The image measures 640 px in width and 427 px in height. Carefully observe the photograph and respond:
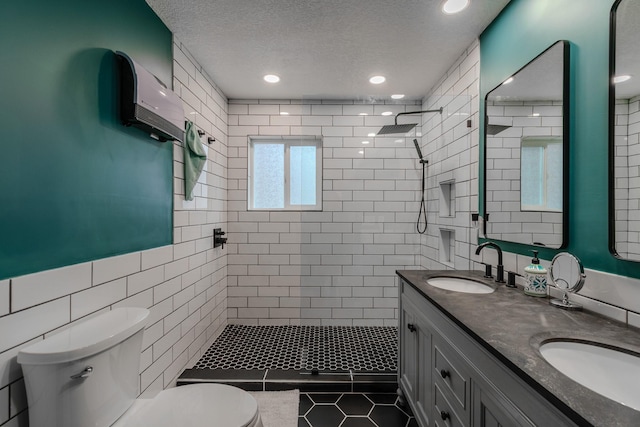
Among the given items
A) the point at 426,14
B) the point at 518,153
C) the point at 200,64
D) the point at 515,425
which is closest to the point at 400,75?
the point at 426,14

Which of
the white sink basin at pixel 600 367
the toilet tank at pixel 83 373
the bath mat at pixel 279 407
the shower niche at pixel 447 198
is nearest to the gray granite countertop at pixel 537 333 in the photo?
the white sink basin at pixel 600 367

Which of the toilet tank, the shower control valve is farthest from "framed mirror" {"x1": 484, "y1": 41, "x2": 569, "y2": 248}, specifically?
the shower control valve

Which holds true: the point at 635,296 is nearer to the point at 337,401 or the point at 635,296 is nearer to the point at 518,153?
the point at 518,153

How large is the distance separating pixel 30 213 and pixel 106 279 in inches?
18.4

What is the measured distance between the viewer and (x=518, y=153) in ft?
5.06

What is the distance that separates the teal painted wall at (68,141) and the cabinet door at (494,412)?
1582 mm

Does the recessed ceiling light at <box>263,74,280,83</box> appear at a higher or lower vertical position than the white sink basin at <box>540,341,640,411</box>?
higher

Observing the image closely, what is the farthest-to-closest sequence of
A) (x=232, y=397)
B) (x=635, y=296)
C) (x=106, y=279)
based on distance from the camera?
(x=106, y=279)
(x=232, y=397)
(x=635, y=296)

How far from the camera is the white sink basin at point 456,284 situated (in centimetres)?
166

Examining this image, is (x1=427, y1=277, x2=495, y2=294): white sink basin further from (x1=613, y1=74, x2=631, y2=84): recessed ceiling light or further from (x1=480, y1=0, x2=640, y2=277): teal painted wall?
(x1=613, y1=74, x2=631, y2=84): recessed ceiling light

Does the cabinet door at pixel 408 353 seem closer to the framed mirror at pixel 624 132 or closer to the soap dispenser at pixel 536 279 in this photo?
the soap dispenser at pixel 536 279

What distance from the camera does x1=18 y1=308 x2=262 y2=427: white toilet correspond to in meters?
0.91

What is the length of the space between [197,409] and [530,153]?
1931 millimetres

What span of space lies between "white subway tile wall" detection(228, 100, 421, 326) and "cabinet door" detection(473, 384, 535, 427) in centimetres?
201
